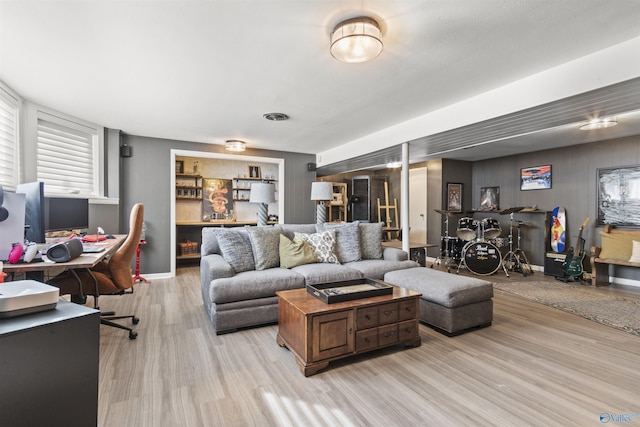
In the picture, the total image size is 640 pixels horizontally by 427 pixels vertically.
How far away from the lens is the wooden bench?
4.48 metres

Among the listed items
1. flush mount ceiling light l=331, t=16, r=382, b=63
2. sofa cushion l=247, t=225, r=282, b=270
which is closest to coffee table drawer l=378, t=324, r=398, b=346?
sofa cushion l=247, t=225, r=282, b=270

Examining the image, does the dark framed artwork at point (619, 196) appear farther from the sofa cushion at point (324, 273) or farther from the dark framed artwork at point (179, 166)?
the dark framed artwork at point (179, 166)

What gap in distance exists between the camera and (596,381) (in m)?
2.01

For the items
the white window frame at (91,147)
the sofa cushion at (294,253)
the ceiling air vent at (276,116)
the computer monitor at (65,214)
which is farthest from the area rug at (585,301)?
the white window frame at (91,147)

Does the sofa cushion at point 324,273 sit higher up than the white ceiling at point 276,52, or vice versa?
the white ceiling at point 276,52

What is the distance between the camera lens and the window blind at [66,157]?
3689mm

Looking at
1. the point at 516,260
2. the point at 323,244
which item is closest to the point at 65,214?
the point at 323,244

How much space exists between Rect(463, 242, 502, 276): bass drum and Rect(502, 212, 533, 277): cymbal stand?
0.54 metres

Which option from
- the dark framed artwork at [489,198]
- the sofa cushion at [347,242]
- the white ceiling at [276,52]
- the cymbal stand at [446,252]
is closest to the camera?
the white ceiling at [276,52]

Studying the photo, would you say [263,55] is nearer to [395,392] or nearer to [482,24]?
[482,24]

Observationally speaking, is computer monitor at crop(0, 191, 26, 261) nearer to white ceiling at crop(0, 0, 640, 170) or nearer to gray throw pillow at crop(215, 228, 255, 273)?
white ceiling at crop(0, 0, 640, 170)

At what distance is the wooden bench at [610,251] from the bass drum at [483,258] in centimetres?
127

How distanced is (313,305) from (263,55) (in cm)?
194

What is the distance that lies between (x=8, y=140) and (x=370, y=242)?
411 centimetres
